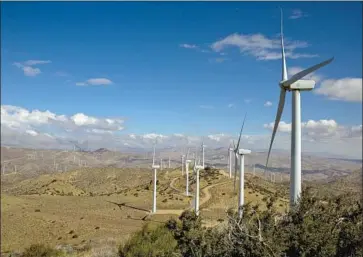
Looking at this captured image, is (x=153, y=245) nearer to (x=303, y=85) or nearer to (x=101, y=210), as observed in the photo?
(x=303, y=85)

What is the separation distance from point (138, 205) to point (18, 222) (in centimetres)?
3114

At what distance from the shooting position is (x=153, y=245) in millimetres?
28297

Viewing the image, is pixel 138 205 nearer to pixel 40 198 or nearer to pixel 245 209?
pixel 40 198

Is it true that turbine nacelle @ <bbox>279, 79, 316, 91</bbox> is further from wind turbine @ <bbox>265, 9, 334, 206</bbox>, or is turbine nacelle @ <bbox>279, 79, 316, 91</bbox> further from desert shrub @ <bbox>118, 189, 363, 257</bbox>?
desert shrub @ <bbox>118, 189, 363, 257</bbox>

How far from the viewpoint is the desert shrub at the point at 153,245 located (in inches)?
1060

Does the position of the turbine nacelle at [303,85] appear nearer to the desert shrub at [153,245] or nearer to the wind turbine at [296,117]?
the wind turbine at [296,117]

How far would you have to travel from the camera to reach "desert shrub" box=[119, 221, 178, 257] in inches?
1060

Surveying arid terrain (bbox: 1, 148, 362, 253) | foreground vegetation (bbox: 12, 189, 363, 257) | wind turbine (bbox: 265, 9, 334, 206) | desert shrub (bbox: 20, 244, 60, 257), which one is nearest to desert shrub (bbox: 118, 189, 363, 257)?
foreground vegetation (bbox: 12, 189, 363, 257)

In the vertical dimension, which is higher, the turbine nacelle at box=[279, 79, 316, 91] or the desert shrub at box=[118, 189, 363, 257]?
the turbine nacelle at box=[279, 79, 316, 91]

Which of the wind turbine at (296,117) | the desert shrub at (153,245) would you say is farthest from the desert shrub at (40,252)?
the wind turbine at (296,117)

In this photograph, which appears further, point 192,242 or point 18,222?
point 18,222

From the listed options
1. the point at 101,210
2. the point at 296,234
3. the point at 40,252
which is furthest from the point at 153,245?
the point at 101,210

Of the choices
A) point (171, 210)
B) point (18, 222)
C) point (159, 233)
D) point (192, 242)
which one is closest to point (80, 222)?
point (18, 222)

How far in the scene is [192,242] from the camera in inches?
918
